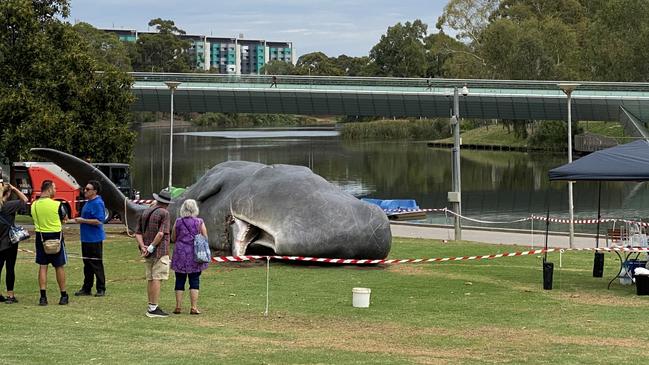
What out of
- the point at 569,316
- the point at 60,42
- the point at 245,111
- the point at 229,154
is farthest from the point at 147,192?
the point at 569,316

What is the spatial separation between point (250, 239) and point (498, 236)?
47.6 ft

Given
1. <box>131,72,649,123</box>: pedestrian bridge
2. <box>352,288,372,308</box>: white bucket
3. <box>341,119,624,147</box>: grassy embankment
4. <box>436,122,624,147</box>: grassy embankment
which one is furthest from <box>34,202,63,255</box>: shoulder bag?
<box>341,119,624,147</box>: grassy embankment

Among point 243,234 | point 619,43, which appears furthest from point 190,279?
point 619,43

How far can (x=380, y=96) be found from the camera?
6078cm

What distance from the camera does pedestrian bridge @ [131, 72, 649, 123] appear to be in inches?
2368

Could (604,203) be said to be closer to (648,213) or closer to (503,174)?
(648,213)

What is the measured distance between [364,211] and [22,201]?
7313mm

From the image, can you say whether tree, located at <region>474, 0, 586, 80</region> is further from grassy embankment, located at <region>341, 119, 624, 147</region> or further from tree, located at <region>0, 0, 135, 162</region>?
tree, located at <region>0, 0, 135, 162</region>

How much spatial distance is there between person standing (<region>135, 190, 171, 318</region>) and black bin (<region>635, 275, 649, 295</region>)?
8.38 metres

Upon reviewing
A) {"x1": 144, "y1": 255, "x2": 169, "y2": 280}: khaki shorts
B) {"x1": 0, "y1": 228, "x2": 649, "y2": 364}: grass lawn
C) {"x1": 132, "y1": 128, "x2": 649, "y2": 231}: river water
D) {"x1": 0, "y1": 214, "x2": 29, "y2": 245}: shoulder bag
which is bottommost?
{"x1": 132, "y1": 128, "x2": 649, "y2": 231}: river water

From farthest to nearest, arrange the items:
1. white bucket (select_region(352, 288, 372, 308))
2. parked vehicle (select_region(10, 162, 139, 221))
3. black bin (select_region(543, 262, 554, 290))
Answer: parked vehicle (select_region(10, 162, 139, 221)), black bin (select_region(543, 262, 554, 290)), white bucket (select_region(352, 288, 372, 308))

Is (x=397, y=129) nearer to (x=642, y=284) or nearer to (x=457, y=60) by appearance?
(x=457, y=60)

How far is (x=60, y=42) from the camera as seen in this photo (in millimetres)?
37656

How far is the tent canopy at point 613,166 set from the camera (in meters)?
18.5
